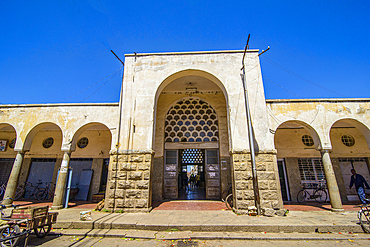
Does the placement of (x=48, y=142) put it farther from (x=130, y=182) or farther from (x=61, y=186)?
(x=130, y=182)

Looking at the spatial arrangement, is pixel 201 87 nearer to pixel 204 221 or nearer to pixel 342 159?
pixel 204 221

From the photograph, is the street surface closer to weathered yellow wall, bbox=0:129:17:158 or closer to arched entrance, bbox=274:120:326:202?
arched entrance, bbox=274:120:326:202

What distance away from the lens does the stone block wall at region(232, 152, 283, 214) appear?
6.22m

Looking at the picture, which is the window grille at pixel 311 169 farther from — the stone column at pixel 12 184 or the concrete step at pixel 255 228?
the stone column at pixel 12 184

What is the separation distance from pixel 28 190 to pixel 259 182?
39.6ft

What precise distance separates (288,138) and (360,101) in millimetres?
3379

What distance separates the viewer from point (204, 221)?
209 inches

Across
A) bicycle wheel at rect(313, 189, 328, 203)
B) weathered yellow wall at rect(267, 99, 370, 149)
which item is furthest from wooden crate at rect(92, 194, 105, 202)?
bicycle wheel at rect(313, 189, 328, 203)

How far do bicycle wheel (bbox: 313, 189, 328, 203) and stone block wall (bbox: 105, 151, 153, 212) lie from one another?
843cm

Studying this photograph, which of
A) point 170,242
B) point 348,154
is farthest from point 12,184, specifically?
point 348,154

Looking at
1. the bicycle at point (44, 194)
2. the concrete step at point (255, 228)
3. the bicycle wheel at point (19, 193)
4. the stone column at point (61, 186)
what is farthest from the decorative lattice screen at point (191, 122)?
the bicycle wheel at point (19, 193)

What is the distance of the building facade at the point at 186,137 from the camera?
6664 millimetres

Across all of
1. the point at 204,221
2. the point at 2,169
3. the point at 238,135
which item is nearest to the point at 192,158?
the point at 238,135

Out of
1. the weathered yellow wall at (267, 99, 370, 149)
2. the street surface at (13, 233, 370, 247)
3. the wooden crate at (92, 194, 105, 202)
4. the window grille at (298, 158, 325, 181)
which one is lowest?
the street surface at (13, 233, 370, 247)
